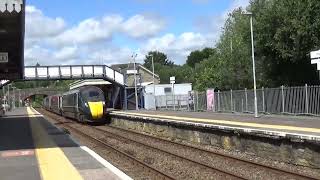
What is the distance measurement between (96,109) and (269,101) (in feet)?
42.7

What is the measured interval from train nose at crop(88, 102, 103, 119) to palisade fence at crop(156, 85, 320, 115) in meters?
9.18

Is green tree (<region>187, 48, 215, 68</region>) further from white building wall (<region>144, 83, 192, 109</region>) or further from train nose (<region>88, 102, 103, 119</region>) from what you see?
train nose (<region>88, 102, 103, 119</region>)

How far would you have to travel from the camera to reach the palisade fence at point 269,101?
29828 millimetres

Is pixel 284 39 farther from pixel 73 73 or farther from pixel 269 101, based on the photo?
pixel 73 73

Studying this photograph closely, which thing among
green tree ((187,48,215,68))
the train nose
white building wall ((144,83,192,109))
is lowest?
the train nose

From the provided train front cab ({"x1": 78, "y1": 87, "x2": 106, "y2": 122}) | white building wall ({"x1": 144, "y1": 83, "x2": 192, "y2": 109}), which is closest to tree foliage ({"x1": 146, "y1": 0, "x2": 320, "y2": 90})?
train front cab ({"x1": 78, "y1": 87, "x2": 106, "y2": 122})

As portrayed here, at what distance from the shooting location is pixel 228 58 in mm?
57438

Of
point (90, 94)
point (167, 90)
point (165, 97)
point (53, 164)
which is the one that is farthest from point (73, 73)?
point (53, 164)

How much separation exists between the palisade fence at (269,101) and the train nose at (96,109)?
918 centimetres

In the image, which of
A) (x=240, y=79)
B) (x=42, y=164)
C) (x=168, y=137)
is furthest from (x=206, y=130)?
(x=240, y=79)

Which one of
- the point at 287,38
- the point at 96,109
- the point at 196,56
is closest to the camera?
the point at 287,38

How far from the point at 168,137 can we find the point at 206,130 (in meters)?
5.66

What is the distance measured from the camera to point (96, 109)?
137ft

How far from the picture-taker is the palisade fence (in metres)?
29.8
